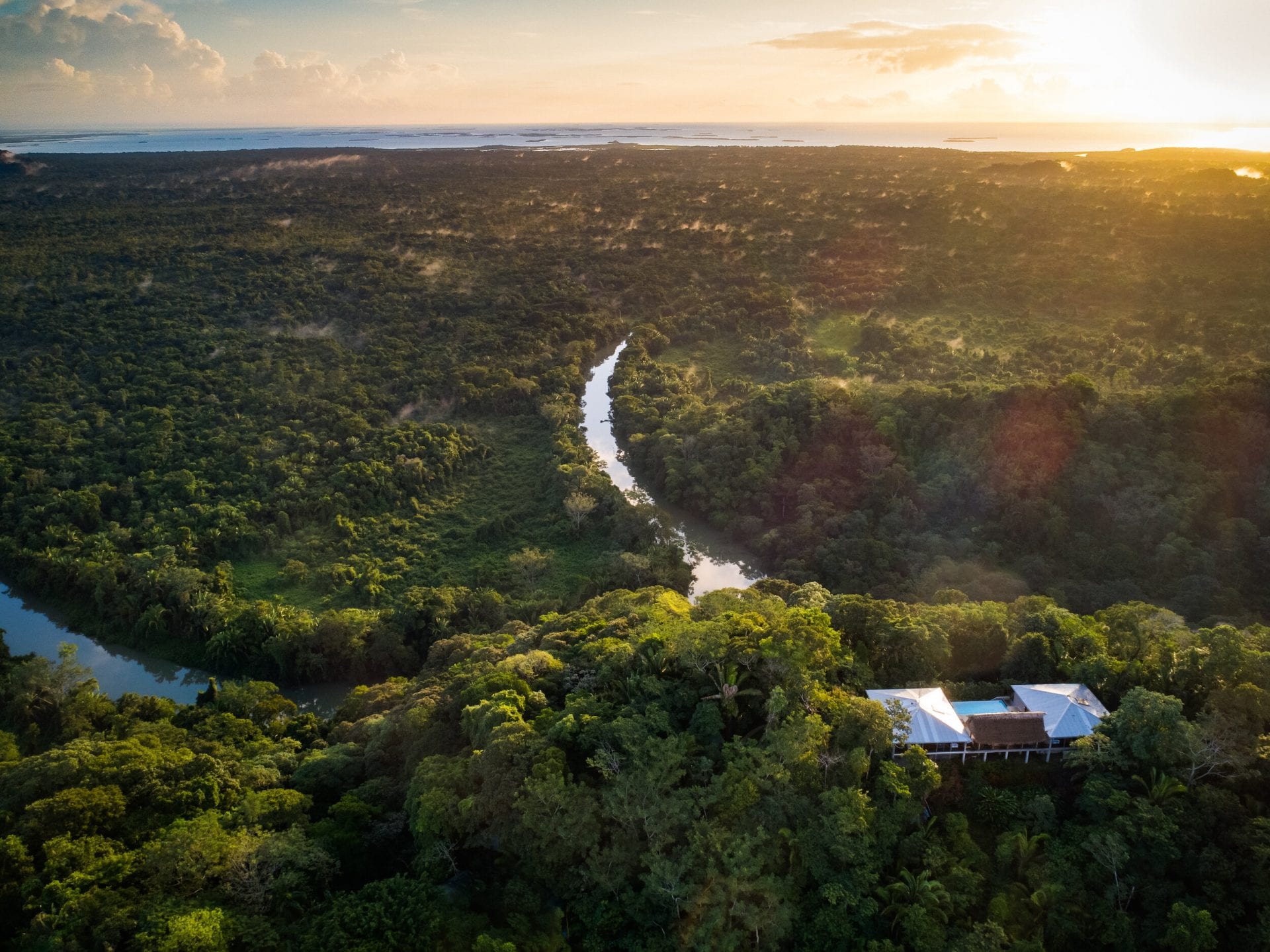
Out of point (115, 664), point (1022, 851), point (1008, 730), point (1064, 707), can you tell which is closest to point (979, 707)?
point (1008, 730)

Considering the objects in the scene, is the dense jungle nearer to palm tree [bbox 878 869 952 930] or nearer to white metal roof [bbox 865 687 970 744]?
palm tree [bbox 878 869 952 930]

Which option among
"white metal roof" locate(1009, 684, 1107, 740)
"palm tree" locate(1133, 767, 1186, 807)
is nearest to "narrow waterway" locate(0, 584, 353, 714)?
"white metal roof" locate(1009, 684, 1107, 740)

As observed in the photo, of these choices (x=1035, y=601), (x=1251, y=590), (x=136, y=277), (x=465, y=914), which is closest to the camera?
(x=465, y=914)

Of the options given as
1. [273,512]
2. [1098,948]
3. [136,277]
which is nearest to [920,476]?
[1098,948]

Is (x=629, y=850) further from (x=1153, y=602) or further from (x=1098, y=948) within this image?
(x=1153, y=602)

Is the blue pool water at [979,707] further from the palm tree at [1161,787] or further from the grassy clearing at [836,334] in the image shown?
the grassy clearing at [836,334]
